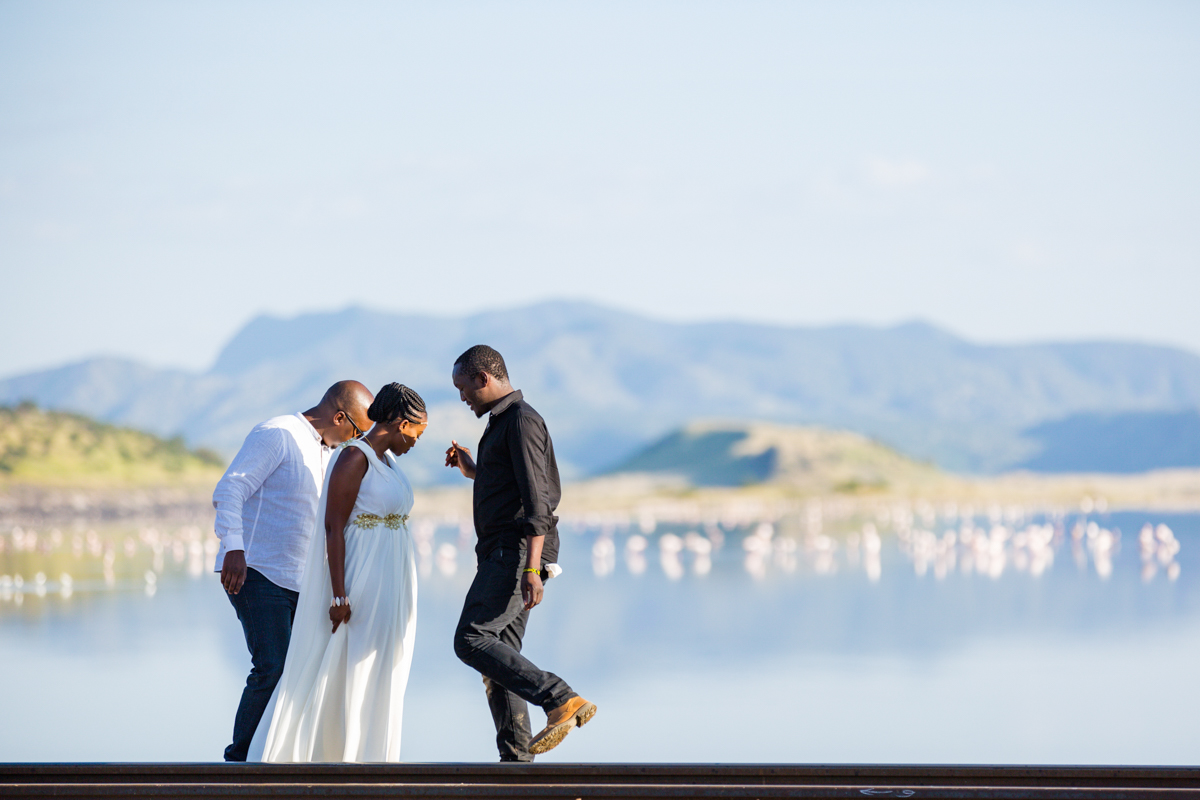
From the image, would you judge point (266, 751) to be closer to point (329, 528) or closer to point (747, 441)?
point (329, 528)

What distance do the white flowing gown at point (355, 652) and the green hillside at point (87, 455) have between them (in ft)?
181

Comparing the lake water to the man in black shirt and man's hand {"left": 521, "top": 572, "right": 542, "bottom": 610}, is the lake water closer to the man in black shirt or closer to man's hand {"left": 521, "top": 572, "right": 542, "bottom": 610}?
the man in black shirt

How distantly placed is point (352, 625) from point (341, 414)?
3.54ft

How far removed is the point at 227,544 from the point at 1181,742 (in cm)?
839

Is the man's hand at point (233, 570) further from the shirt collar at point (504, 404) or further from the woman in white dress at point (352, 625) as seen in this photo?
the shirt collar at point (504, 404)

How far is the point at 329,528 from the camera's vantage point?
5.62 meters

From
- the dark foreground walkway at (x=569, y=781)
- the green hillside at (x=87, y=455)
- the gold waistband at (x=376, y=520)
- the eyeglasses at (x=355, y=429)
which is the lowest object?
the dark foreground walkway at (x=569, y=781)

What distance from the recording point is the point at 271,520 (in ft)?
20.0

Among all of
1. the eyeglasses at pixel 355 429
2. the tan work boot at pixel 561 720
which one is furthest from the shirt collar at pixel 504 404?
the tan work boot at pixel 561 720

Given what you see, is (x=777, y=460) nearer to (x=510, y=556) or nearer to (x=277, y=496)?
(x=277, y=496)

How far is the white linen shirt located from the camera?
5.98 meters

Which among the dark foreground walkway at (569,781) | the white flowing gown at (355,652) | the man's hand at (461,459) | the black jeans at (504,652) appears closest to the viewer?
the dark foreground walkway at (569,781)

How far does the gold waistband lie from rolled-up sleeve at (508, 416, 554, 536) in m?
0.61

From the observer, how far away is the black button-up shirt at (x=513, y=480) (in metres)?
5.53
